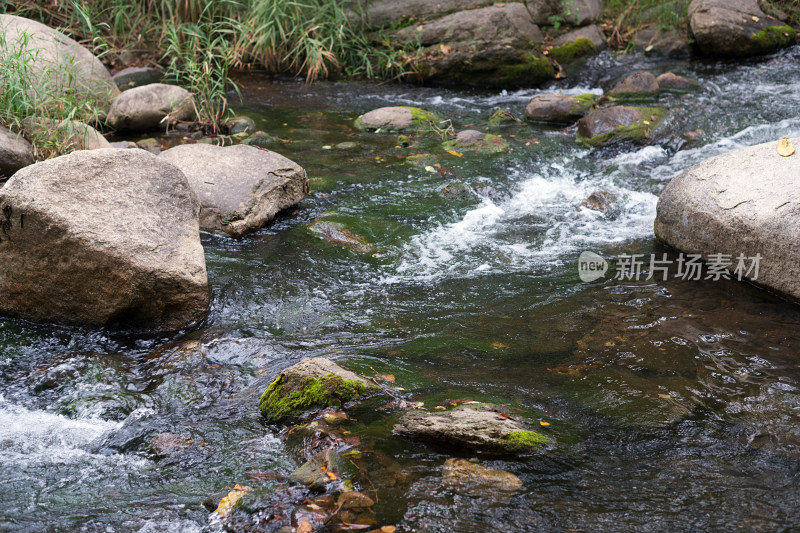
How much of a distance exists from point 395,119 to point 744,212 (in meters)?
4.43

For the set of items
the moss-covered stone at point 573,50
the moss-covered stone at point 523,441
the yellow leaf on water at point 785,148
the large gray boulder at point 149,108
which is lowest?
the moss-covered stone at point 523,441

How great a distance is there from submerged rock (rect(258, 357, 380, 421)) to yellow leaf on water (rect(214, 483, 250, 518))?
21.5 inches

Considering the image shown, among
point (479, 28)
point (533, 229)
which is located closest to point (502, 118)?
point (479, 28)

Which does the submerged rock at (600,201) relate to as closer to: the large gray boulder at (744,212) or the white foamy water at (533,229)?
the white foamy water at (533,229)

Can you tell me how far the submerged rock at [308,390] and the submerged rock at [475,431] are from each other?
355 millimetres

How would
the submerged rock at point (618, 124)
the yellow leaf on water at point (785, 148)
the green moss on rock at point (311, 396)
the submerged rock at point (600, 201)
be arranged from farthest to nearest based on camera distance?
the submerged rock at point (618, 124)
the submerged rock at point (600, 201)
the yellow leaf on water at point (785, 148)
the green moss on rock at point (311, 396)

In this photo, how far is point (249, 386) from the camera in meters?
3.59

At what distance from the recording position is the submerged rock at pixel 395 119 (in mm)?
7910

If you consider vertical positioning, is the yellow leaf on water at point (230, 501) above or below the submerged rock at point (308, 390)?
below

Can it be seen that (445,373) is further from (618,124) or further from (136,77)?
(136,77)

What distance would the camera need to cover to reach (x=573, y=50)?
10.2 m

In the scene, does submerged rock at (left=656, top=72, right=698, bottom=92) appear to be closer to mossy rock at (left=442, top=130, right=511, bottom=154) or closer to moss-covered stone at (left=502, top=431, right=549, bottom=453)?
mossy rock at (left=442, top=130, right=511, bottom=154)

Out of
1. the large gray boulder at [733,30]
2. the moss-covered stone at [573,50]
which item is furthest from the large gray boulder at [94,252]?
the large gray boulder at [733,30]

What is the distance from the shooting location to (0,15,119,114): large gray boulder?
6.05 meters
